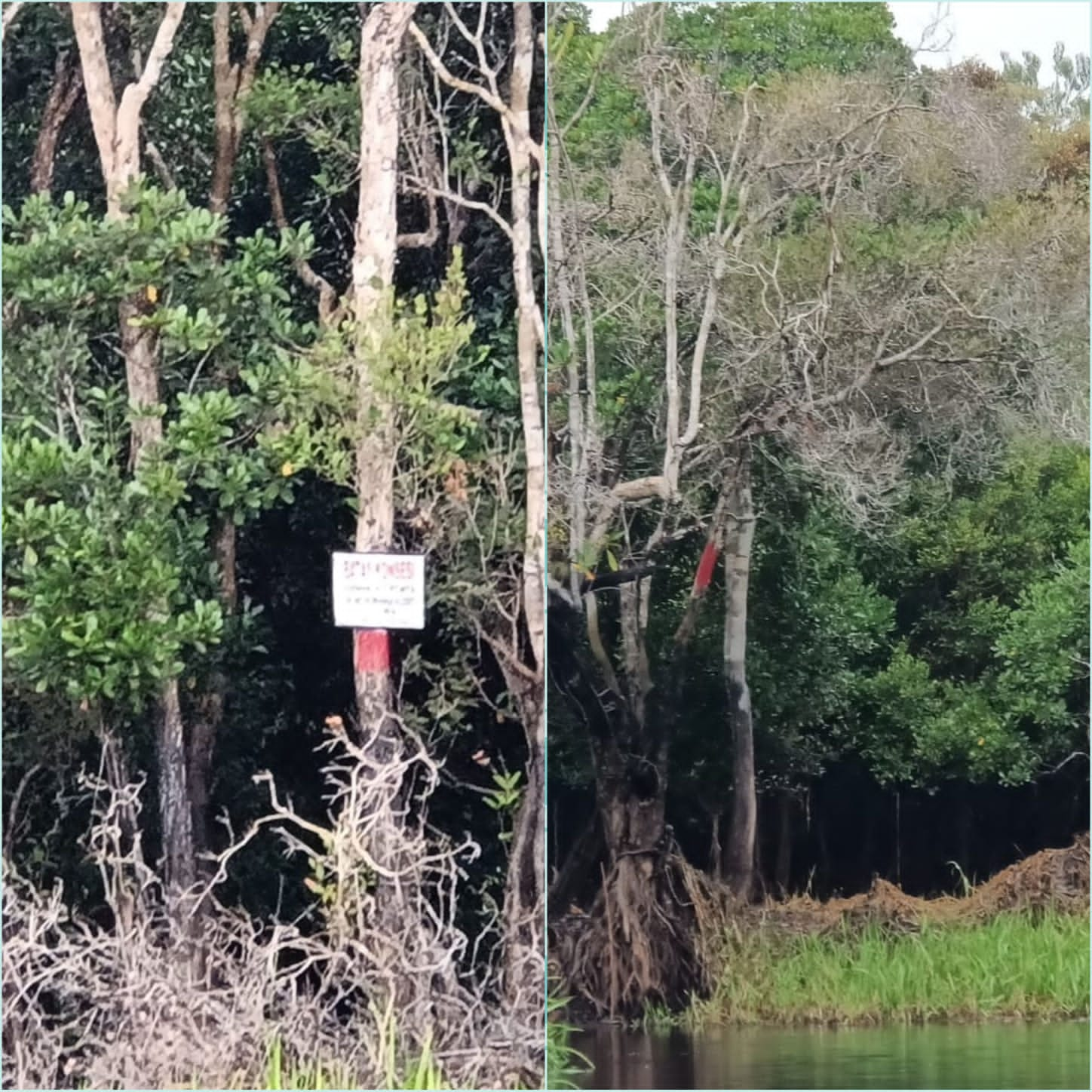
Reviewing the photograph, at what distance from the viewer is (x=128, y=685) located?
6.02 metres

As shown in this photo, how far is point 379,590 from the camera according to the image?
6.07 metres

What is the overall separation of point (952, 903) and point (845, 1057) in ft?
2.23

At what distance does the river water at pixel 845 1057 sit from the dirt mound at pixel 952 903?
0.38m

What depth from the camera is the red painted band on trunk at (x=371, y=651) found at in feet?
19.8

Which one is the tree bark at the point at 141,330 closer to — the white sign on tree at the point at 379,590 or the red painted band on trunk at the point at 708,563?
the white sign on tree at the point at 379,590

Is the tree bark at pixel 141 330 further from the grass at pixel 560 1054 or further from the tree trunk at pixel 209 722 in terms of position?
the grass at pixel 560 1054

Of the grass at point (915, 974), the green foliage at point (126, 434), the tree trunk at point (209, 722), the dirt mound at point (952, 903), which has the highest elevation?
the green foliage at point (126, 434)

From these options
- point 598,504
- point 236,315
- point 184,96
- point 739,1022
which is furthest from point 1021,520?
point 184,96

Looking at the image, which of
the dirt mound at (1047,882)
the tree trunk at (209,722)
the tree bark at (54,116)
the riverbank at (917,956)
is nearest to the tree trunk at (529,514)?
the riverbank at (917,956)

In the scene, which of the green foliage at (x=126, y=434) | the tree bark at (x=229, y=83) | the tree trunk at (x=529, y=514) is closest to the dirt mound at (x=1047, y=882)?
the tree trunk at (x=529, y=514)

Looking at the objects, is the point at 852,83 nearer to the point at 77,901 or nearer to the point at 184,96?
the point at 184,96

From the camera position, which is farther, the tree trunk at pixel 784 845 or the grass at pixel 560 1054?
the tree trunk at pixel 784 845

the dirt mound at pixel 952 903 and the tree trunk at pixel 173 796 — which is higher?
the tree trunk at pixel 173 796

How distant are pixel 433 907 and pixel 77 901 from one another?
4.18 ft
